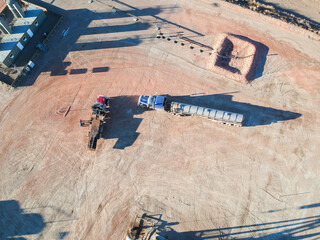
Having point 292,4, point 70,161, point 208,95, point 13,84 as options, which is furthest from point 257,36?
point 13,84

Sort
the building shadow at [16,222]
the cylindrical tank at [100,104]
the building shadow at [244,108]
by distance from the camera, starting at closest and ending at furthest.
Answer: the building shadow at [16,222] < the cylindrical tank at [100,104] < the building shadow at [244,108]

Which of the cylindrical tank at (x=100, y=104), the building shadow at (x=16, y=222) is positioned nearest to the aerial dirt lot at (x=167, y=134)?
the building shadow at (x=16, y=222)

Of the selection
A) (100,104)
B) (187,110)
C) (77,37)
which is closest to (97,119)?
(100,104)

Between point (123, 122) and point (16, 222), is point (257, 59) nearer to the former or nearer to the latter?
point (123, 122)

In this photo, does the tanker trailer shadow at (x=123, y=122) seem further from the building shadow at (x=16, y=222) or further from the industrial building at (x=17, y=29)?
the industrial building at (x=17, y=29)

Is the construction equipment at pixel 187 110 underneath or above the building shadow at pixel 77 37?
underneath

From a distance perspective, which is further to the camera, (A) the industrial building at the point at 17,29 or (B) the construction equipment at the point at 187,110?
(A) the industrial building at the point at 17,29

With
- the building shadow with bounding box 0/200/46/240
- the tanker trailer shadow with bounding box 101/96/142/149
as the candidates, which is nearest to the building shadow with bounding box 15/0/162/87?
the tanker trailer shadow with bounding box 101/96/142/149

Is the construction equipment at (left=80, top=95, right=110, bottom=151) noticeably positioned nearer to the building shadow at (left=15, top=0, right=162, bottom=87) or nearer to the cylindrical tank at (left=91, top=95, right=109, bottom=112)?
the cylindrical tank at (left=91, top=95, right=109, bottom=112)
